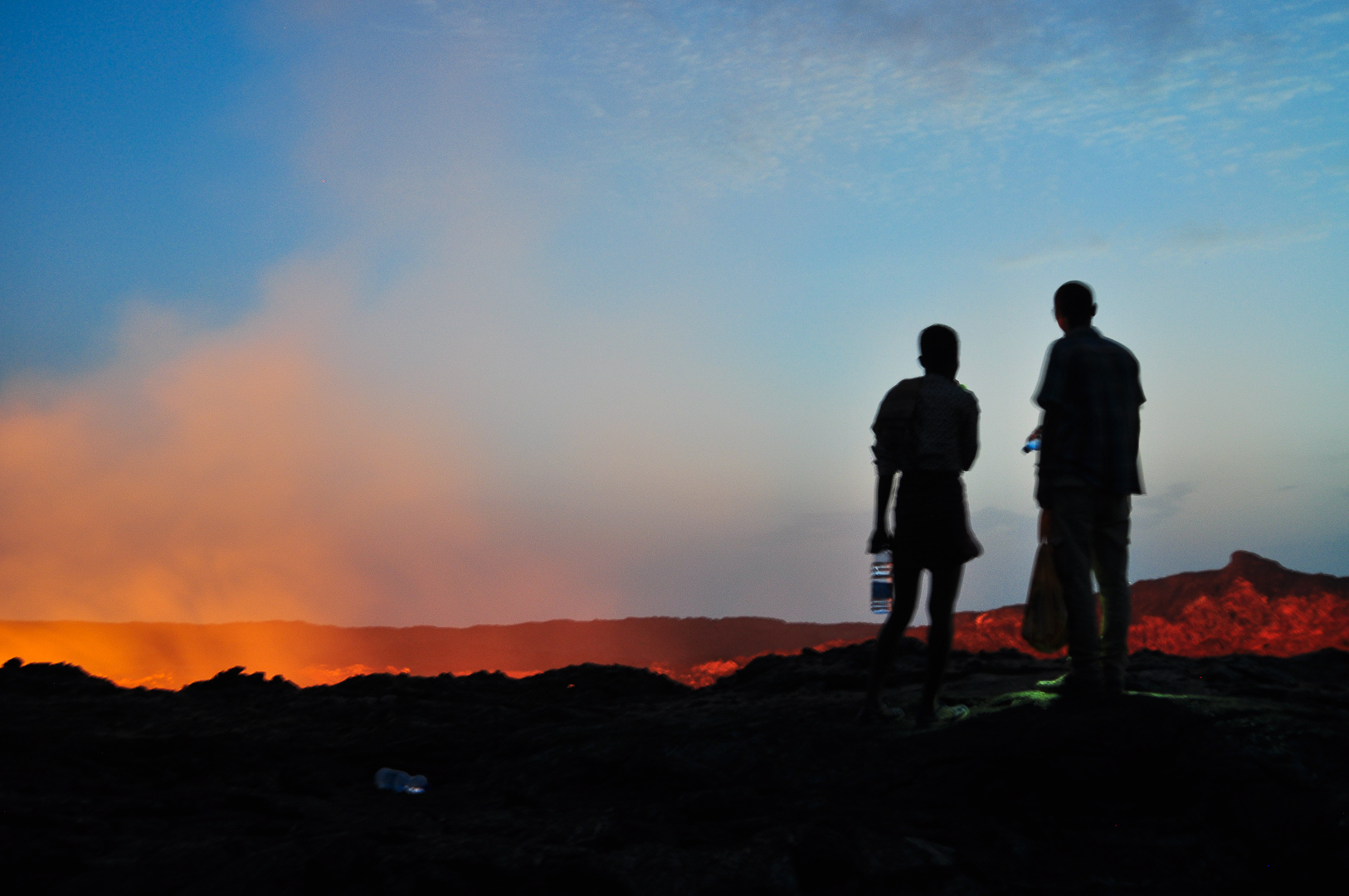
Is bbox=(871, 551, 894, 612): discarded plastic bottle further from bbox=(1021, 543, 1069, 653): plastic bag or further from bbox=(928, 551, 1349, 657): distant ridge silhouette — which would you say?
bbox=(928, 551, 1349, 657): distant ridge silhouette

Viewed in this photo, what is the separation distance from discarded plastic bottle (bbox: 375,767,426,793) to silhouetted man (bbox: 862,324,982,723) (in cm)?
278

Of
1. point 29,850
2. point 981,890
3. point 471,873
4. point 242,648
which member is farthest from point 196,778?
point 242,648

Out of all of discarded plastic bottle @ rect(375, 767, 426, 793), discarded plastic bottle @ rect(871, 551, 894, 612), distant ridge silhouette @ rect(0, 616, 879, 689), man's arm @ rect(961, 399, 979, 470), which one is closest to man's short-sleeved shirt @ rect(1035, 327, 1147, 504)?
man's arm @ rect(961, 399, 979, 470)

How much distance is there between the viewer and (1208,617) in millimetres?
17219

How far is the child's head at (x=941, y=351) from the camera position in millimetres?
5020

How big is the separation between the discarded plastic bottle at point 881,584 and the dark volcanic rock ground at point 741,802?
2.23 ft

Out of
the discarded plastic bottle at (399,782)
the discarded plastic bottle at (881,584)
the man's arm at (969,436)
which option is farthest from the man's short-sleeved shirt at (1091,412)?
the discarded plastic bottle at (399,782)

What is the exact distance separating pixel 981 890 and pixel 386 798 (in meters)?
3.34

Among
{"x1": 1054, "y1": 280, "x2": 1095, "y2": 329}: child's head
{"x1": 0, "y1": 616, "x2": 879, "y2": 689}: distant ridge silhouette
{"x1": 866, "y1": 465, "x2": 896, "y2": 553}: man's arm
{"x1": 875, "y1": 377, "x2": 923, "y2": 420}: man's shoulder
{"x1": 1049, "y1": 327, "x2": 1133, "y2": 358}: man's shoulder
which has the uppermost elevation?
{"x1": 1054, "y1": 280, "x2": 1095, "y2": 329}: child's head

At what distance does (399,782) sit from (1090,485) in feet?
14.0

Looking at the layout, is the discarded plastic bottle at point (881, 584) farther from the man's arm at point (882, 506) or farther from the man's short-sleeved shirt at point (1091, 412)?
the man's short-sleeved shirt at point (1091, 412)

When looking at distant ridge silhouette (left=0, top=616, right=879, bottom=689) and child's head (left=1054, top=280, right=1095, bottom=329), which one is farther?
distant ridge silhouette (left=0, top=616, right=879, bottom=689)

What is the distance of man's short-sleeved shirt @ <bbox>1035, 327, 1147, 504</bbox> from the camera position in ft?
15.3

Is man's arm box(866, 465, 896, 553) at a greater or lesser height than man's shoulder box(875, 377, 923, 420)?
lesser
